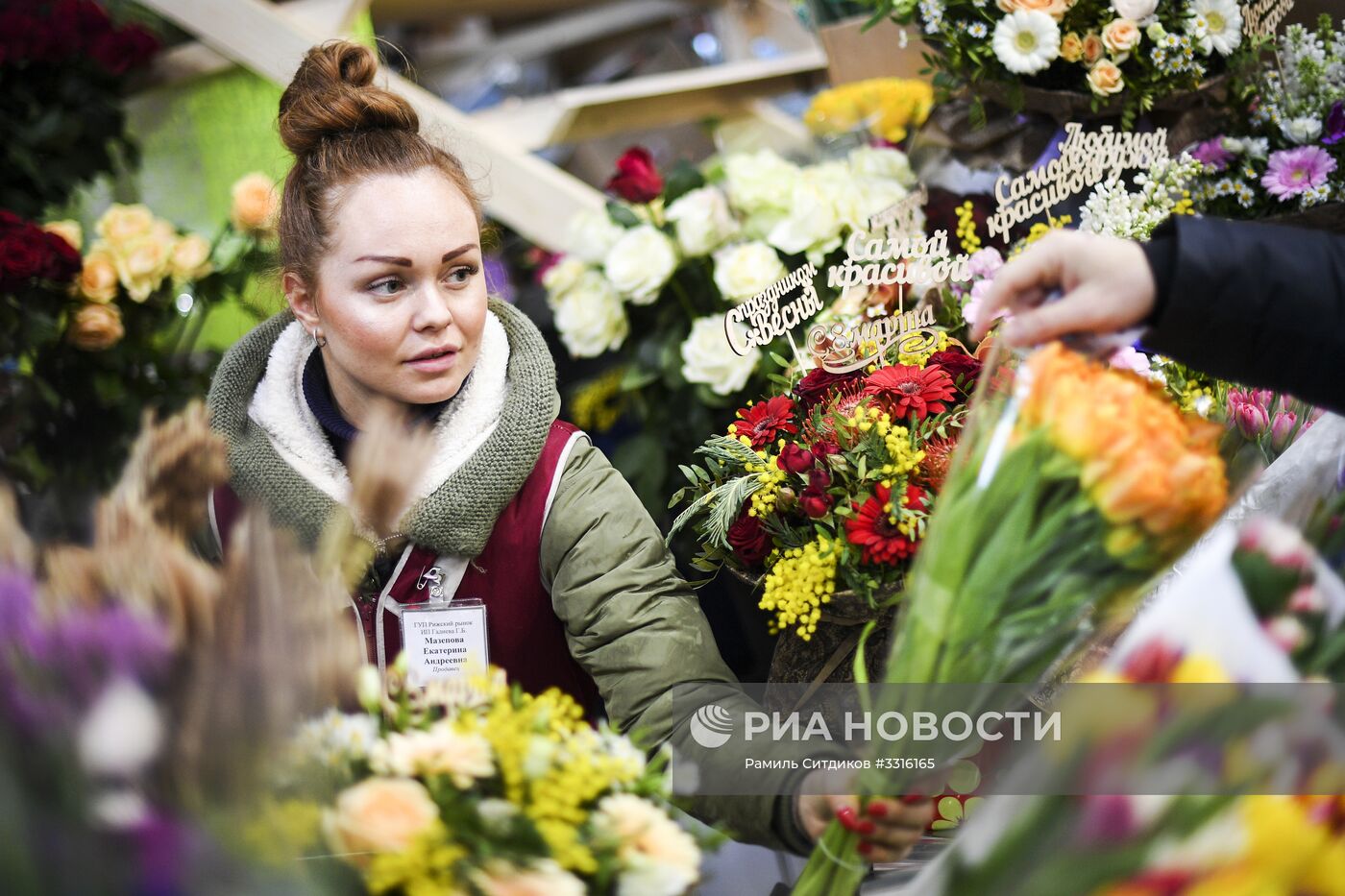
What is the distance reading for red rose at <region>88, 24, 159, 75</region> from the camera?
238 centimetres

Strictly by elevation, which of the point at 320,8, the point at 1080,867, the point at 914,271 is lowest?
the point at 1080,867

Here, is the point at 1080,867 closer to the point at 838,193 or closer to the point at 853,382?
the point at 853,382

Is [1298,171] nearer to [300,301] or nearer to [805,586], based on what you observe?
[805,586]

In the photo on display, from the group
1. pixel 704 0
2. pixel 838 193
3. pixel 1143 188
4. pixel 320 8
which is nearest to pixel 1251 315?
pixel 1143 188

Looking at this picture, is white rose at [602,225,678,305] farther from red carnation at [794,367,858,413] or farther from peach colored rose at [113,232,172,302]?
peach colored rose at [113,232,172,302]

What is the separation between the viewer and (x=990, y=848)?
0.71m

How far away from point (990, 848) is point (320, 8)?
2306mm

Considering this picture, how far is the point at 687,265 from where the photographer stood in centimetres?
194

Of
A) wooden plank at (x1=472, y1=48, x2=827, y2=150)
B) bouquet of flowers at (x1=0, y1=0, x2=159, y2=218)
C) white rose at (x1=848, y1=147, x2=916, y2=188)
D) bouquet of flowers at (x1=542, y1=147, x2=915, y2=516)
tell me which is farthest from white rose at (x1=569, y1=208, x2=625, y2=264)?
bouquet of flowers at (x1=0, y1=0, x2=159, y2=218)

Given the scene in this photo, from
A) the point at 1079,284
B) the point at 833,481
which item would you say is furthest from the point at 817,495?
the point at 1079,284

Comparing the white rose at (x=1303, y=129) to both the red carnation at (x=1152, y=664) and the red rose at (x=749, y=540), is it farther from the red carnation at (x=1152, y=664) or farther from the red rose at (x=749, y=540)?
the red carnation at (x=1152, y=664)

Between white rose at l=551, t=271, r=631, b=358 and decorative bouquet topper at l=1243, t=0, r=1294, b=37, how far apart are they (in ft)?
3.34

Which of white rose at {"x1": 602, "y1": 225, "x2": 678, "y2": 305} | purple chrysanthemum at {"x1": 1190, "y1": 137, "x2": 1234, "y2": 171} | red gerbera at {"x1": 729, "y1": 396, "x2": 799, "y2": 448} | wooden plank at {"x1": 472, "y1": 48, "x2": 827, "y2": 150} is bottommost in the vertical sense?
red gerbera at {"x1": 729, "y1": 396, "x2": 799, "y2": 448}

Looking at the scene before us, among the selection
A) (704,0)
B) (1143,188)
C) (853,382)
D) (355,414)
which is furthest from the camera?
(704,0)
